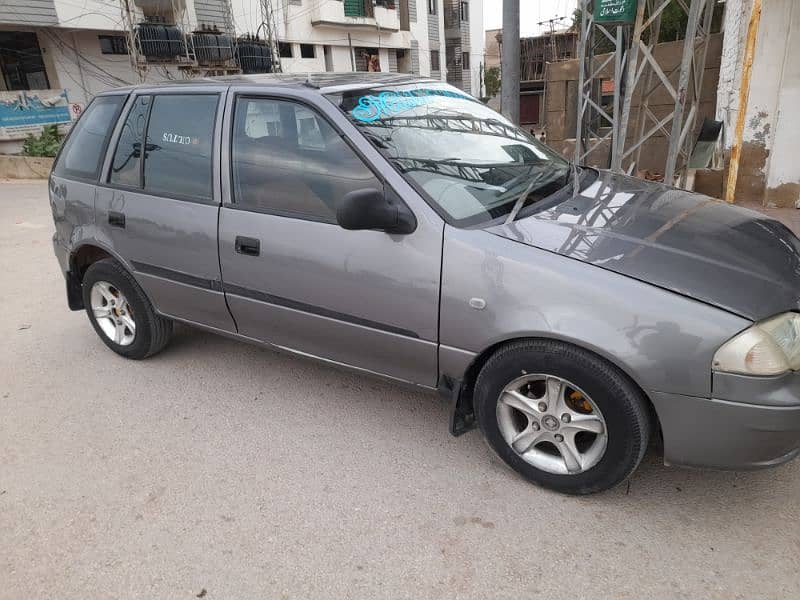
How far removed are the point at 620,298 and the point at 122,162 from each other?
298 centimetres

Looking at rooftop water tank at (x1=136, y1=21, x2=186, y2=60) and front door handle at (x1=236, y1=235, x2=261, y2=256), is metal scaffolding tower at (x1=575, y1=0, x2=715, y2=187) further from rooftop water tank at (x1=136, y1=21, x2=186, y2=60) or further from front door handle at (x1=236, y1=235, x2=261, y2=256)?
rooftop water tank at (x1=136, y1=21, x2=186, y2=60)

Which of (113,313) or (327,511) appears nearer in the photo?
(327,511)

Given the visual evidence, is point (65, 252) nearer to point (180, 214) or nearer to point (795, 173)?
point (180, 214)

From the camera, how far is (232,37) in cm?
2111

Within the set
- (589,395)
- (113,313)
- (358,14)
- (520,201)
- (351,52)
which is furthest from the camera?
(351,52)

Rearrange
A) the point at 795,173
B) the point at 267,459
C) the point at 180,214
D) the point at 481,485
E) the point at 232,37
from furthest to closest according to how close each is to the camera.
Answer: the point at 232,37 < the point at 795,173 < the point at 180,214 < the point at 267,459 < the point at 481,485

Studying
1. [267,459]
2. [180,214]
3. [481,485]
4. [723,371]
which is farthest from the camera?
[180,214]

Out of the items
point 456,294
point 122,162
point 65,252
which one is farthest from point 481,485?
point 65,252

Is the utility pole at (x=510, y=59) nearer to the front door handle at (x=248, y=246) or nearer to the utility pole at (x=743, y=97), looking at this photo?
the utility pole at (x=743, y=97)

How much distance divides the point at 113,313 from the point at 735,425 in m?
3.70

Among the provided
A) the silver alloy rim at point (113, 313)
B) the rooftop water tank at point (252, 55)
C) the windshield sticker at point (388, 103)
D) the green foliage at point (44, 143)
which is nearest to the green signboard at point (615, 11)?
the windshield sticker at point (388, 103)

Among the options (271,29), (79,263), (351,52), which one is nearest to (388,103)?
(79,263)

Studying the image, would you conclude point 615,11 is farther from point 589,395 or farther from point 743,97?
point 589,395

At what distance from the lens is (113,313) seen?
13.3 feet
